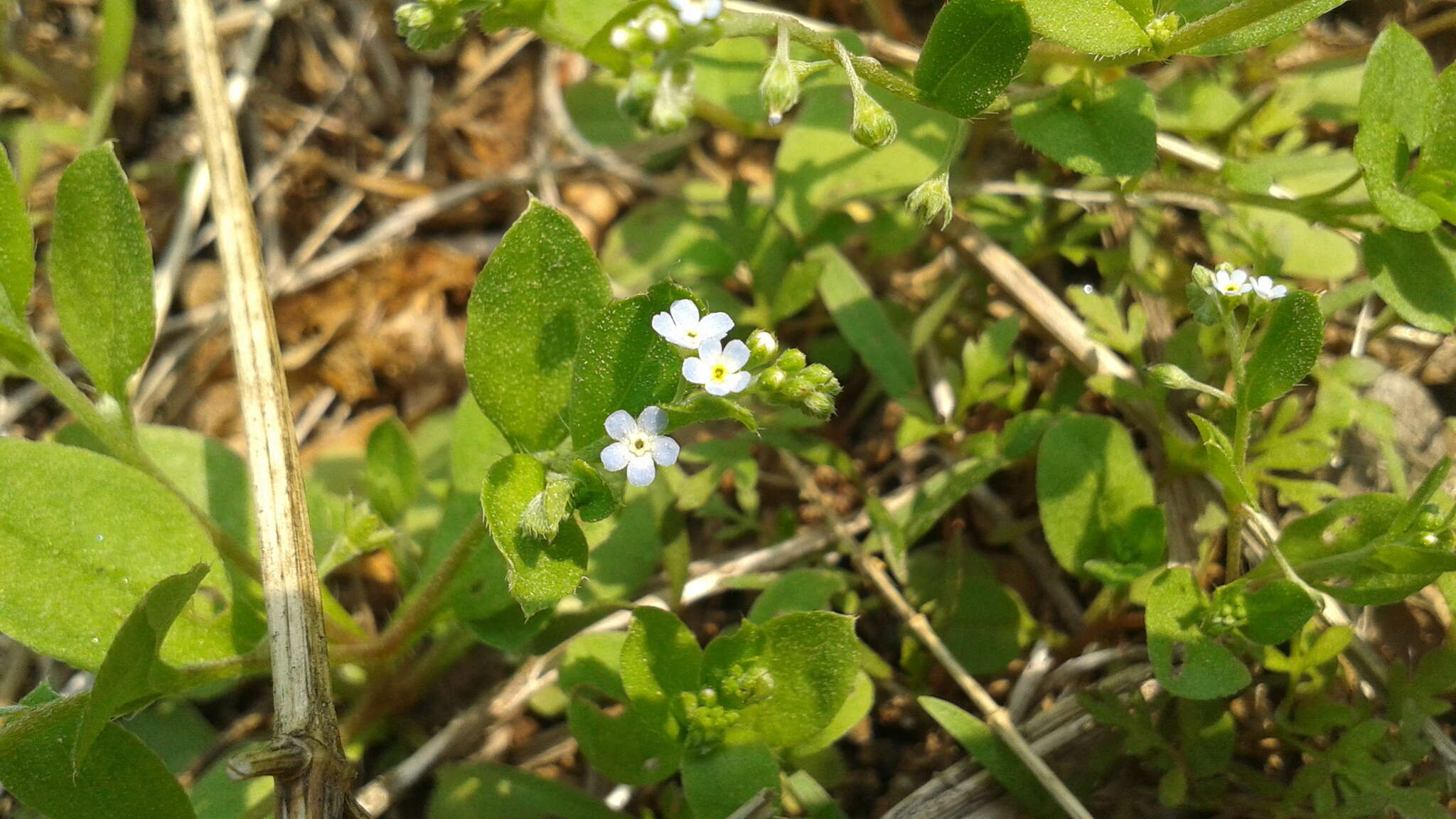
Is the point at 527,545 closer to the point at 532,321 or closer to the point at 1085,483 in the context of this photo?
the point at 532,321

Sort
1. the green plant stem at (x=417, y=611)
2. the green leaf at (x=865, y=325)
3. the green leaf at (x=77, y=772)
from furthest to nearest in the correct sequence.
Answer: the green leaf at (x=865, y=325) < the green plant stem at (x=417, y=611) < the green leaf at (x=77, y=772)

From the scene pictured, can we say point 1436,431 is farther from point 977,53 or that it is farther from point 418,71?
point 418,71

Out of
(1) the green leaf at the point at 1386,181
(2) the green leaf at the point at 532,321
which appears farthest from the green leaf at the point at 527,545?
(1) the green leaf at the point at 1386,181

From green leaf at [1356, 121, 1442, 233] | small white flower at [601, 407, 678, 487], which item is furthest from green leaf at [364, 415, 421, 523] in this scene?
green leaf at [1356, 121, 1442, 233]

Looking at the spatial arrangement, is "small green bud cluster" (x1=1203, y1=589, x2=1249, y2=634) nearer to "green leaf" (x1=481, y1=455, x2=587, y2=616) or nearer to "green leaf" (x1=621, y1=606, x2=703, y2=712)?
"green leaf" (x1=621, y1=606, x2=703, y2=712)

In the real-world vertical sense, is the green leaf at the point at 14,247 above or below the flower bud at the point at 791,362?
above

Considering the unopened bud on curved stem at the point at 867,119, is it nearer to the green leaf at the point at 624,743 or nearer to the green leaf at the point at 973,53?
the green leaf at the point at 973,53

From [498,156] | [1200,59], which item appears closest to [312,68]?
[498,156]
